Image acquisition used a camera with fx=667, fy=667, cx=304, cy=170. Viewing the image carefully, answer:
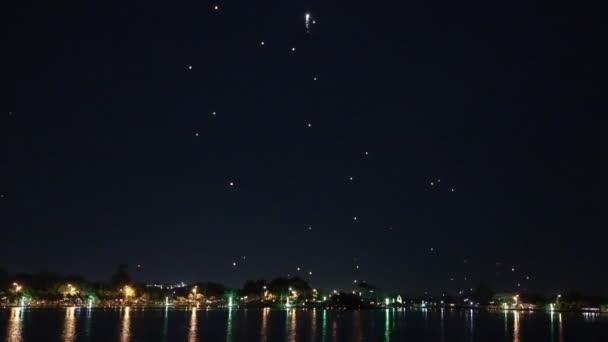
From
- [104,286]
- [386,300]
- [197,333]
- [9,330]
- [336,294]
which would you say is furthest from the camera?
[386,300]

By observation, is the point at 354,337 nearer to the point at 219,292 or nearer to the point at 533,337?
the point at 533,337

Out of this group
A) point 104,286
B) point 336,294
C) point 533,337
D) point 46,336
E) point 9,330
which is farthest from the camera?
point 336,294

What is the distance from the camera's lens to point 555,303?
589 ft

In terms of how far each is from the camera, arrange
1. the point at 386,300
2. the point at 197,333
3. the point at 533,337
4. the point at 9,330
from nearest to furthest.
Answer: the point at 9,330, the point at 197,333, the point at 533,337, the point at 386,300

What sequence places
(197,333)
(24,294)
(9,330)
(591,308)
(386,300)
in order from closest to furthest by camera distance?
(9,330) < (197,333) < (24,294) < (591,308) < (386,300)

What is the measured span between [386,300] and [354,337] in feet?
514

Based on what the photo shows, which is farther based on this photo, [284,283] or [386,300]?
[386,300]

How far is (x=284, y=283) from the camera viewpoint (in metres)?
142

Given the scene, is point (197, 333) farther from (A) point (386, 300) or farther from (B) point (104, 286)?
(A) point (386, 300)

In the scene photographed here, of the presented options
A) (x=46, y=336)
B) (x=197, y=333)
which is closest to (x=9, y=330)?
(x=46, y=336)

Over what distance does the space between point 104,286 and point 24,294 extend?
2337 centimetres

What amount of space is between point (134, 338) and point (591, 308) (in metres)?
163

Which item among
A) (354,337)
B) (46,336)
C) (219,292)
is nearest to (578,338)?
(354,337)

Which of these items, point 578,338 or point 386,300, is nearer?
point 578,338
